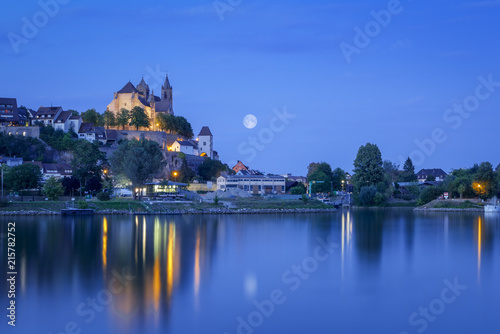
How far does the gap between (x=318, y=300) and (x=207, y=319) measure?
10.7ft

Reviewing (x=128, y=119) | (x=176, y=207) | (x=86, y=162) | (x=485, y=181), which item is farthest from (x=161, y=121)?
(x=485, y=181)

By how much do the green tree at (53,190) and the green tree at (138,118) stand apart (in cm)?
2520

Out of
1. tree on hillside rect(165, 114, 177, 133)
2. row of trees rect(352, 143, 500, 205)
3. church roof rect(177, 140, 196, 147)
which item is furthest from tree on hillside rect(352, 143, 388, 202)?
tree on hillside rect(165, 114, 177, 133)

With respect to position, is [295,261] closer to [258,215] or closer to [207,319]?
[207,319]

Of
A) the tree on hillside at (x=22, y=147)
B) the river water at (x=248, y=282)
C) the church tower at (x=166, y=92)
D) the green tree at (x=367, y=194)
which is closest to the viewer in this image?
the river water at (x=248, y=282)

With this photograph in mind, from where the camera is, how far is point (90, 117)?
70.0 meters

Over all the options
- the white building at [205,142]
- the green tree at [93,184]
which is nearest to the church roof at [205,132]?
the white building at [205,142]

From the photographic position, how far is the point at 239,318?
1241 centimetres

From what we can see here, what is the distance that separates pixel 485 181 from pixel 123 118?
41.9 m

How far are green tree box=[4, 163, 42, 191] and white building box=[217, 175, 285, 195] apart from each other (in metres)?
21.4

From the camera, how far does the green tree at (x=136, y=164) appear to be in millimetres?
45594

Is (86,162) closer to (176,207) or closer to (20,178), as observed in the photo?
(20,178)

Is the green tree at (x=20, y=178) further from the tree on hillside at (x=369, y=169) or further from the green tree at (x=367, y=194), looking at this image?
the tree on hillside at (x=369, y=169)

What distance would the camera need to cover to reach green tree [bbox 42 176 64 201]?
141ft
